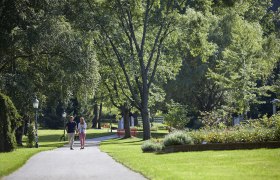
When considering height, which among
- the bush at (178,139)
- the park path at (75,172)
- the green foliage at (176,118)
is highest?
the green foliage at (176,118)

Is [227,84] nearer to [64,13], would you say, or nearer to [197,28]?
[197,28]

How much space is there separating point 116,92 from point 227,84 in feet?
34.7

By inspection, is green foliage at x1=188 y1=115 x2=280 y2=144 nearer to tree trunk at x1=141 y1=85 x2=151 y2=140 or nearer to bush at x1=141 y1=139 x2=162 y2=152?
bush at x1=141 y1=139 x2=162 y2=152

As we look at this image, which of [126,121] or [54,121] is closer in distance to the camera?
[126,121]

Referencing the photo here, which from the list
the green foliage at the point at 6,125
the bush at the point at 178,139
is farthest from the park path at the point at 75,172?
the green foliage at the point at 6,125

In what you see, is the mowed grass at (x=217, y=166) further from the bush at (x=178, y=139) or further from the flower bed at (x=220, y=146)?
the bush at (x=178, y=139)

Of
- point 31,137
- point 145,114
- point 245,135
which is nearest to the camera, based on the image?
point 245,135

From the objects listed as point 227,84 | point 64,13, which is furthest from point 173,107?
point 64,13

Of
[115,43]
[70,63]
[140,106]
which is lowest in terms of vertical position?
[140,106]

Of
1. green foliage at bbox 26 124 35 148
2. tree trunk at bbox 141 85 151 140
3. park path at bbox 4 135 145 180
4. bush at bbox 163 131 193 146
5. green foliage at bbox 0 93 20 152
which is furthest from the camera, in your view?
tree trunk at bbox 141 85 151 140

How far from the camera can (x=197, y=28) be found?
34.9 m

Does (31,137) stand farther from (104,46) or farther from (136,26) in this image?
(136,26)

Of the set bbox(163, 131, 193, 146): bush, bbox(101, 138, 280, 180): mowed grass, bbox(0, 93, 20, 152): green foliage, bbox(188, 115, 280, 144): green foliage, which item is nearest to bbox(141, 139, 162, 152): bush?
bbox(163, 131, 193, 146): bush

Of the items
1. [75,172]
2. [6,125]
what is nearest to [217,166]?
[75,172]
